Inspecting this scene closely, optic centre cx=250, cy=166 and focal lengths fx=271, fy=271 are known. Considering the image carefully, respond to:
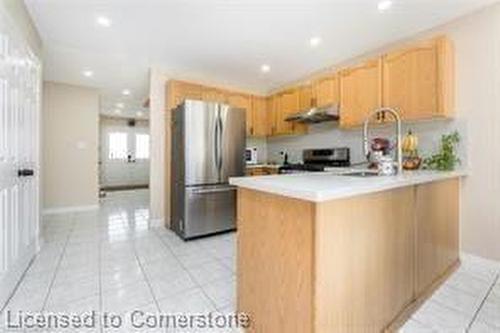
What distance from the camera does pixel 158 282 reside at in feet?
7.73

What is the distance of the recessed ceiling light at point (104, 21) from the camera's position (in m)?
2.86

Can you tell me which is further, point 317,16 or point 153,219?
point 153,219

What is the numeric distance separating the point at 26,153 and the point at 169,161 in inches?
72.5

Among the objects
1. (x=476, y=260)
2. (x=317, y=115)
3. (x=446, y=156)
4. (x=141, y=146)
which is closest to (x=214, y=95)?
(x=317, y=115)

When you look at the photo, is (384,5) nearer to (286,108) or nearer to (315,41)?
(315,41)

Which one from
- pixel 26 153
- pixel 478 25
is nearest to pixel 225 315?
pixel 26 153

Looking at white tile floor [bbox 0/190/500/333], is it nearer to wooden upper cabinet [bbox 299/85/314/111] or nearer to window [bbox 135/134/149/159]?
wooden upper cabinet [bbox 299/85/314/111]

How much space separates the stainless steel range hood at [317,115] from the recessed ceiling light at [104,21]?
111 inches

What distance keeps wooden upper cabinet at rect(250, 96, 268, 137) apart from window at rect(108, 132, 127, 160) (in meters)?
6.16

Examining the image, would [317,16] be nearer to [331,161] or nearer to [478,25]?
[478,25]

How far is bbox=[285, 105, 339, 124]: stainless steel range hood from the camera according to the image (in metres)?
3.87

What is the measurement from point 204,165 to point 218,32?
1.66 metres

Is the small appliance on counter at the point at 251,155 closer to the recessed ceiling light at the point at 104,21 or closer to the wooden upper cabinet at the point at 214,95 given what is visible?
the wooden upper cabinet at the point at 214,95

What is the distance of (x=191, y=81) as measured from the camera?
457 cm
